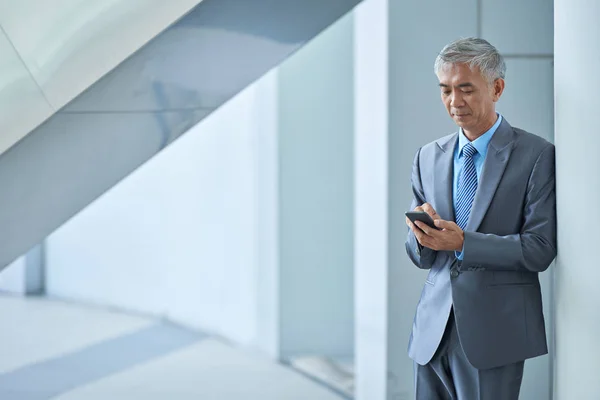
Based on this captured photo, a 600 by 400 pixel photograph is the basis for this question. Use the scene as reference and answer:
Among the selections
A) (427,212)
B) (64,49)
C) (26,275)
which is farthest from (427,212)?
(26,275)

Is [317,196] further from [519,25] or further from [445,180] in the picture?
[445,180]

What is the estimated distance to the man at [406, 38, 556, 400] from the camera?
7.27ft

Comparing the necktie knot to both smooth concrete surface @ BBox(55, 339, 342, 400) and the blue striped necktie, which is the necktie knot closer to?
the blue striped necktie

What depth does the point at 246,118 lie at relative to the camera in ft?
23.2

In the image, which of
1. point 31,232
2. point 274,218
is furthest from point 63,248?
point 31,232

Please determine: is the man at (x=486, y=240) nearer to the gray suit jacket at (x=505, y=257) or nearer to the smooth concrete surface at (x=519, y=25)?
the gray suit jacket at (x=505, y=257)

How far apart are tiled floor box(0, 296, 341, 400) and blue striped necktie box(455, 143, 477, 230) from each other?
3.23 metres

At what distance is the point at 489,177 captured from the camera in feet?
7.42

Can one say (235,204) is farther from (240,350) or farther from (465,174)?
(465,174)

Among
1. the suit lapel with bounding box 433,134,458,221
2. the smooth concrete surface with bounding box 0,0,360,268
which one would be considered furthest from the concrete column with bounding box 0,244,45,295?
the suit lapel with bounding box 433,134,458,221

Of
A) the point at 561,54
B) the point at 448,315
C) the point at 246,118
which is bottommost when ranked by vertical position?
the point at 448,315

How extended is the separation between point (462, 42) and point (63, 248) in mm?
8412

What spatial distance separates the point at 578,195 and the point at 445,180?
1.26 feet

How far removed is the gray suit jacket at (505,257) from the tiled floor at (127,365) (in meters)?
3.20
